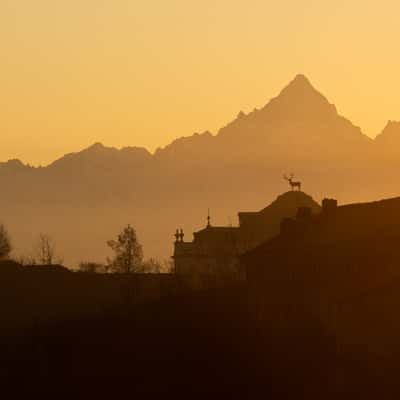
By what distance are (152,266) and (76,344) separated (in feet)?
276

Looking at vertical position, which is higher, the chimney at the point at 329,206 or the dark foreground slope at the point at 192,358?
the chimney at the point at 329,206

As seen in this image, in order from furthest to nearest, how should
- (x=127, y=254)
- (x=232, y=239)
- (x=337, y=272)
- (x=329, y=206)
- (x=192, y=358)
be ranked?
(x=127, y=254), (x=232, y=239), (x=329, y=206), (x=192, y=358), (x=337, y=272)

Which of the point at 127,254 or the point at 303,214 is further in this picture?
the point at 127,254

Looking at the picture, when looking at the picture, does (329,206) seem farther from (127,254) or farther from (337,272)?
(127,254)

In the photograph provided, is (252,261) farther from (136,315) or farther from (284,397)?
(284,397)

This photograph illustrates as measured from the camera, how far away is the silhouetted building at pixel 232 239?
144 meters

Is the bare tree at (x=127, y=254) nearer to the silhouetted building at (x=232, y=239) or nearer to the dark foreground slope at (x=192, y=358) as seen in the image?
the silhouetted building at (x=232, y=239)

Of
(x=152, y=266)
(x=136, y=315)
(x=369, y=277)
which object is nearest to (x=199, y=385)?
(x=369, y=277)

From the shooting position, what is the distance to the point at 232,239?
465ft

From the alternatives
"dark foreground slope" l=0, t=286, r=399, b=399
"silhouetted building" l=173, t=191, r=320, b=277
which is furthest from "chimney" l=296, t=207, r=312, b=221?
"silhouetted building" l=173, t=191, r=320, b=277

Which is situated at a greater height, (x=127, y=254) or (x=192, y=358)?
(x=127, y=254)

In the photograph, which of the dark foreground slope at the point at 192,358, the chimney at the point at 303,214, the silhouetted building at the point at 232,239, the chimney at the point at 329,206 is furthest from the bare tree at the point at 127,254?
the chimney at the point at 329,206

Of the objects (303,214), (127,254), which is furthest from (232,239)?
(303,214)

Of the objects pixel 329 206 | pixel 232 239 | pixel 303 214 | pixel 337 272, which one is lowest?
pixel 337 272
